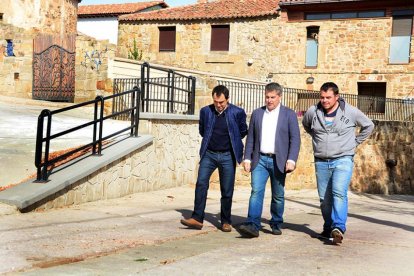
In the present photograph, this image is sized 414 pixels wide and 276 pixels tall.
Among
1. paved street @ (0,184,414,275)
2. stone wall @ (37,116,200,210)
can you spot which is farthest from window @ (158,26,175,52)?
paved street @ (0,184,414,275)

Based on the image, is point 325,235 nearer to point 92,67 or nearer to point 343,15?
point 92,67

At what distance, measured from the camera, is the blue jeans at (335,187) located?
19.3ft

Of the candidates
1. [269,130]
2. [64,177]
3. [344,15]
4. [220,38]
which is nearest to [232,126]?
[269,130]

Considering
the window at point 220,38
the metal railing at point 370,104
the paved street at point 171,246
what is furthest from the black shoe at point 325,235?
the window at point 220,38

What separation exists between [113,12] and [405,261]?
3286 cm

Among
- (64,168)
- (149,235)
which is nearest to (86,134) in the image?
(64,168)

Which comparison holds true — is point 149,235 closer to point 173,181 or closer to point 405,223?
point 405,223

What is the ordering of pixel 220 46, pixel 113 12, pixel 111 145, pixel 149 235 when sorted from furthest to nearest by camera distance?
1. pixel 113 12
2. pixel 220 46
3. pixel 111 145
4. pixel 149 235

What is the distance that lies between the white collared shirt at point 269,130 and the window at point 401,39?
20.7 m

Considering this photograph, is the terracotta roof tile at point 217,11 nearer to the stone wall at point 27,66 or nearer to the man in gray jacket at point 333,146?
A: the stone wall at point 27,66

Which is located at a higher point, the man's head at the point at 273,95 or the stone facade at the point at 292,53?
the stone facade at the point at 292,53

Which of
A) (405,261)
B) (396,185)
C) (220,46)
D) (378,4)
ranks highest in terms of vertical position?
(378,4)

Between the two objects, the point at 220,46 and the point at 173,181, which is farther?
the point at 220,46

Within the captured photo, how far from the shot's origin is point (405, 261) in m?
5.09
